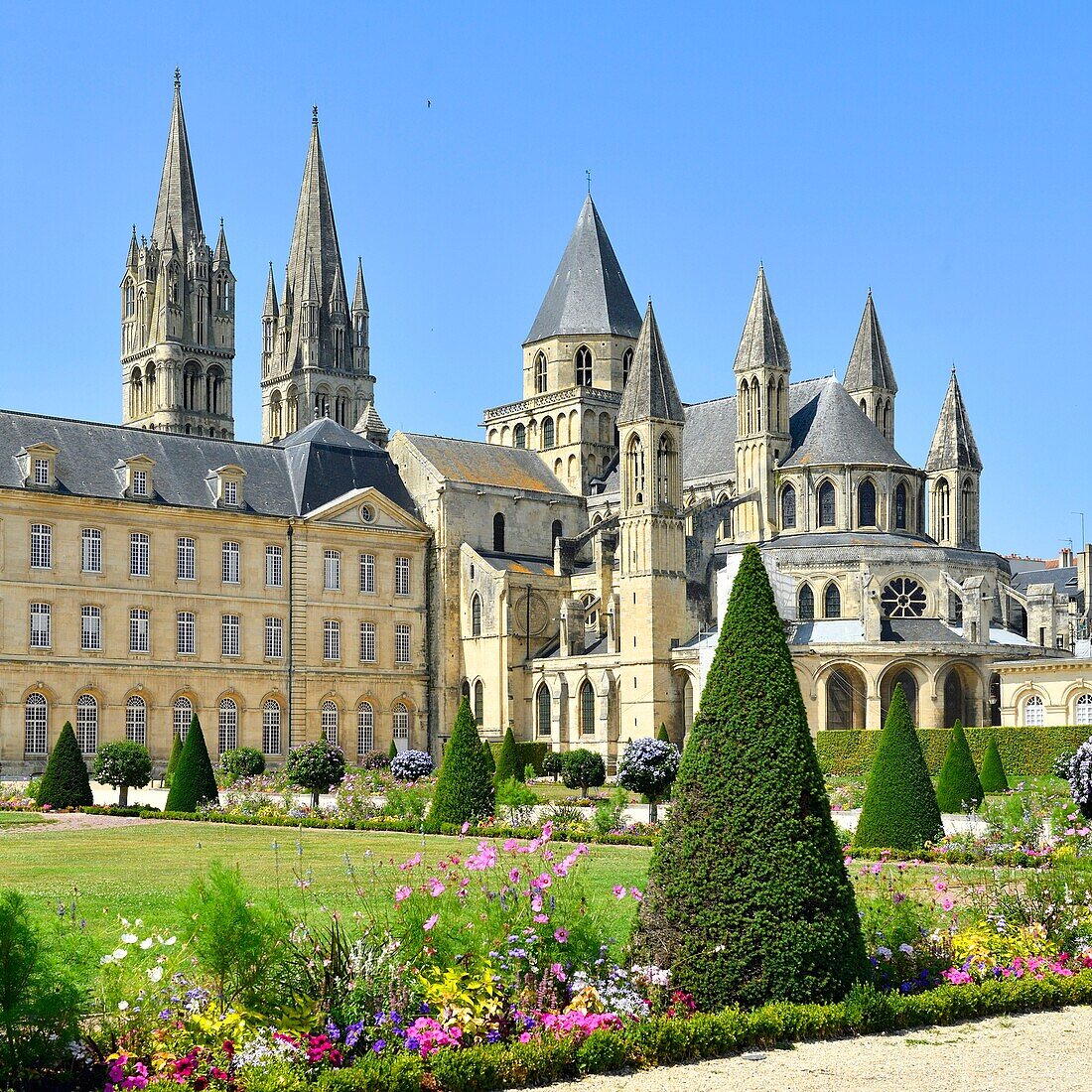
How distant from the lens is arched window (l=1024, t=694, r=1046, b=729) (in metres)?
52.3

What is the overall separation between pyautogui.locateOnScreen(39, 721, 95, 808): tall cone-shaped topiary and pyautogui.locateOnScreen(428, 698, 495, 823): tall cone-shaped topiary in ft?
33.9

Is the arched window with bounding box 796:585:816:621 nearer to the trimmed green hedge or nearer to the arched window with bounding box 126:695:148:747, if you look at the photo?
the trimmed green hedge

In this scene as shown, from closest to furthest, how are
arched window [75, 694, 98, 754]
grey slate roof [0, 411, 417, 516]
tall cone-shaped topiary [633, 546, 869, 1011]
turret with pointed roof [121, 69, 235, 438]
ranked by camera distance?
tall cone-shaped topiary [633, 546, 869, 1011]
arched window [75, 694, 98, 754]
grey slate roof [0, 411, 417, 516]
turret with pointed roof [121, 69, 235, 438]

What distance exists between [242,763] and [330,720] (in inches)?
526

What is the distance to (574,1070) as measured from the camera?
1036 centimetres

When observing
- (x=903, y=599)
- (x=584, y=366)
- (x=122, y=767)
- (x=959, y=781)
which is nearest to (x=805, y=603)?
(x=903, y=599)

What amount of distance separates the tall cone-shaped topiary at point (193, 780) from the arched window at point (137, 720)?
1817cm

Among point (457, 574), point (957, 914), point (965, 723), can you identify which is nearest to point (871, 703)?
point (965, 723)

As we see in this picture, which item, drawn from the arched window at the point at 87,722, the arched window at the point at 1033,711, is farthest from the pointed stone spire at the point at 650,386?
the arched window at the point at 87,722

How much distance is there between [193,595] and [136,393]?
32.5m

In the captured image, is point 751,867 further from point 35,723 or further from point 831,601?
point 831,601

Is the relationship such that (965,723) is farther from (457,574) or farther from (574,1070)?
(574,1070)

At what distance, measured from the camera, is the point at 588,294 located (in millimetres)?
69812

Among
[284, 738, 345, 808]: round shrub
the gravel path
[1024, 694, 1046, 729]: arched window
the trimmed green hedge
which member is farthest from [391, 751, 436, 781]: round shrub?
the gravel path
